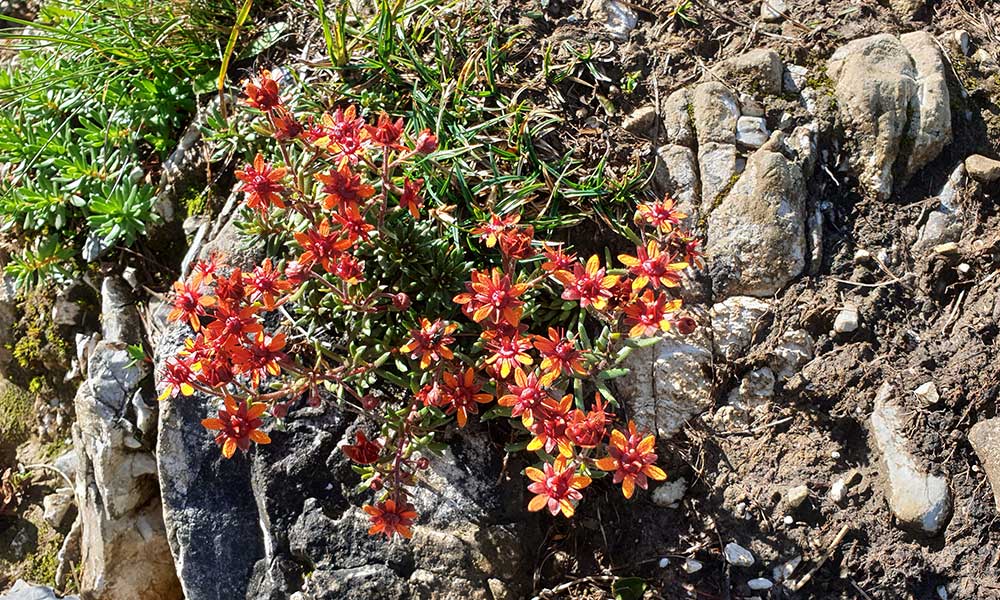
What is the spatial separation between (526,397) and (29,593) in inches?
107

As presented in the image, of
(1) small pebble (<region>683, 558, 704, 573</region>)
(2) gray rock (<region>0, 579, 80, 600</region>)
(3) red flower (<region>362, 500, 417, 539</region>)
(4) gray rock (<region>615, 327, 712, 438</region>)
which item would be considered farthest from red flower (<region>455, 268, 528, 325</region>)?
(2) gray rock (<region>0, 579, 80, 600</region>)

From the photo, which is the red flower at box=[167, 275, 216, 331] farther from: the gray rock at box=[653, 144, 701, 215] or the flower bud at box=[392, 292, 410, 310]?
the gray rock at box=[653, 144, 701, 215]

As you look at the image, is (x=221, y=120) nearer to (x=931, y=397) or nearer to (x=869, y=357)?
(x=869, y=357)

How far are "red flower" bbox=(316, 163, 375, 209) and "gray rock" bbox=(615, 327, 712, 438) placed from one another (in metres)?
1.23

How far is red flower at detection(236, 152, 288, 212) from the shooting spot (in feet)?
8.55

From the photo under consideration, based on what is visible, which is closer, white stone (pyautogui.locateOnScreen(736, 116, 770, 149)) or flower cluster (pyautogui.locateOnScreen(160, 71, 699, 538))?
flower cluster (pyautogui.locateOnScreen(160, 71, 699, 538))

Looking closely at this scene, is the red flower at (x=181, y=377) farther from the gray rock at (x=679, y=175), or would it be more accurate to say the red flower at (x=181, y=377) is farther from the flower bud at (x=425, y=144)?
the gray rock at (x=679, y=175)

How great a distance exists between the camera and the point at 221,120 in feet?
11.7

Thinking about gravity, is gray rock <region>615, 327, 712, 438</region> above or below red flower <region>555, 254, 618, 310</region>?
below

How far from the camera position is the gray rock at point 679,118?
133 inches

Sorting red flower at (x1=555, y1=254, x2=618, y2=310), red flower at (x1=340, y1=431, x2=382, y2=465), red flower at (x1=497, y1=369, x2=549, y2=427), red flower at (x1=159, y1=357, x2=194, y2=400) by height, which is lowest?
red flower at (x1=497, y1=369, x2=549, y2=427)

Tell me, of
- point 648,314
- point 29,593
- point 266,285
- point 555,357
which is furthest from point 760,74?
point 29,593

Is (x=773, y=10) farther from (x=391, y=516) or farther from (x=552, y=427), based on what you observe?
(x=391, y=516)

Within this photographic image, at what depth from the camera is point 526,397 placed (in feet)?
8.18
